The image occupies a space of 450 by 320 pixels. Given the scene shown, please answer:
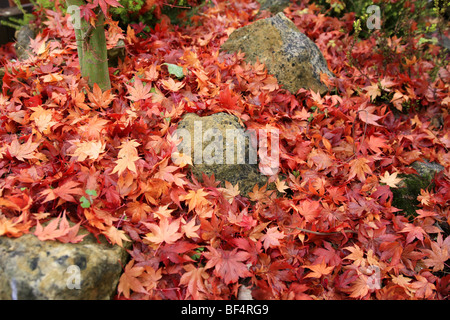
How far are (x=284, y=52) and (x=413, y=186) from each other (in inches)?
60.5

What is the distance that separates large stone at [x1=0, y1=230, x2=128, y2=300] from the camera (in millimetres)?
1471

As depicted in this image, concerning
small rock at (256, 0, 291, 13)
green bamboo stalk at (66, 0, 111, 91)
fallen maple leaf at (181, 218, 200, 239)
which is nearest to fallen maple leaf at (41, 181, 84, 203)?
fallen maple leaf at (181, 218, 200, 239)

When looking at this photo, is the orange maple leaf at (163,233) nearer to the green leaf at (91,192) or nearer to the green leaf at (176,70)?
the green leaf at (91,192)

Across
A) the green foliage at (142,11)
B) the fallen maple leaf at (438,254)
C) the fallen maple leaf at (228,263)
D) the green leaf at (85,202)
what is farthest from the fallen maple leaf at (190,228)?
the green foliage at (142,11)

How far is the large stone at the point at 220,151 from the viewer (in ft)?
7.31

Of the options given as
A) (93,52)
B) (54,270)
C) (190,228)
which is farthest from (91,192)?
(93,52)

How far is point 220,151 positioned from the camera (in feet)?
7.37

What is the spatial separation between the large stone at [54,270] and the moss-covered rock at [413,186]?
6.34 feet

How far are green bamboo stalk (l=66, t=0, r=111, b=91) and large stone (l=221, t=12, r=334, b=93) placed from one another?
1.23m
